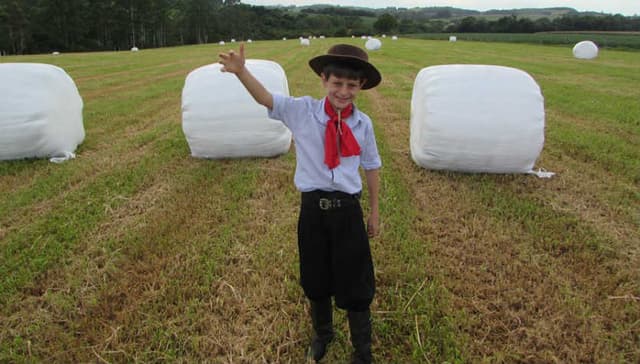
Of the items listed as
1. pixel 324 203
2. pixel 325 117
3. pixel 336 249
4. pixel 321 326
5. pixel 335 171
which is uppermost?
pixel 325 117

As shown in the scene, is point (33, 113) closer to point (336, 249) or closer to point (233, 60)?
point (233, 60)

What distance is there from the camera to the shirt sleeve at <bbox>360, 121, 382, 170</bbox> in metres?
2.35

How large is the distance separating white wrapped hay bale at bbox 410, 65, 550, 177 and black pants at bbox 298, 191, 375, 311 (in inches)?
115

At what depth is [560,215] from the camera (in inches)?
164

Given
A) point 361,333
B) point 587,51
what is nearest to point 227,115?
point 361,333

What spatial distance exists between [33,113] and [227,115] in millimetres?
2400

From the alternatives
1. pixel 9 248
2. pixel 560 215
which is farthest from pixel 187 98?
pixel 560 215

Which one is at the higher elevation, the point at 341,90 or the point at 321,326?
the point at 341,90

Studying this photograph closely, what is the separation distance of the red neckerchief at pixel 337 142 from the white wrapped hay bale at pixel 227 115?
10.5 feet

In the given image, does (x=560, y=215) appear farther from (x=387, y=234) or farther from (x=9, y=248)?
(x=9, y=248)

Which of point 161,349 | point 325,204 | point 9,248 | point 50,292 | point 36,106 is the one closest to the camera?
point 325,204

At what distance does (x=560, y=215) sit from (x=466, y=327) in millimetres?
2132

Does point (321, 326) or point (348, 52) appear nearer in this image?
point (348, 52)

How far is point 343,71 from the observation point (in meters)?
2.19
